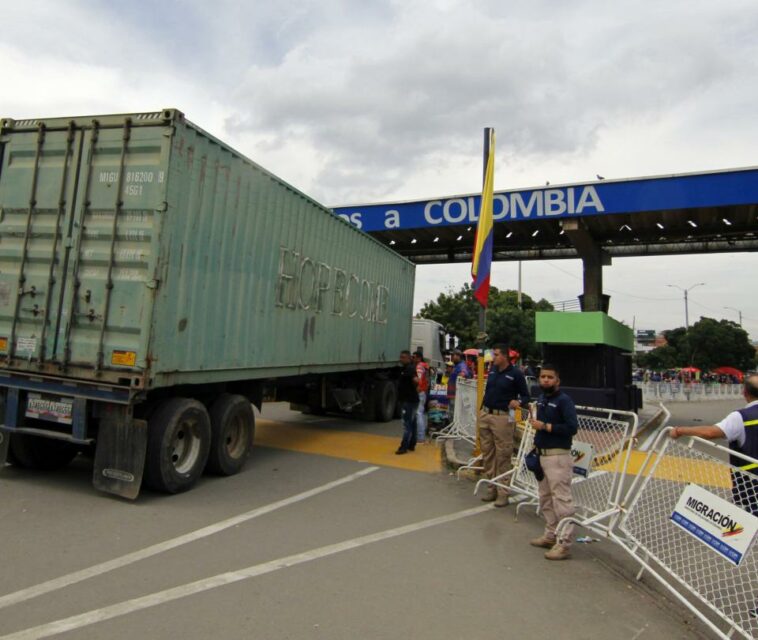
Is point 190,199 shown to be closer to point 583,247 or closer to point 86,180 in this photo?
point 86,180

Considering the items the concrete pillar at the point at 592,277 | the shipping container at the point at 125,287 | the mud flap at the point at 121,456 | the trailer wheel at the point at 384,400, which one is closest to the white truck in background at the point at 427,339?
the trailer wheel at the point at 384,400

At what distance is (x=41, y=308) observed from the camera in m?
6.12

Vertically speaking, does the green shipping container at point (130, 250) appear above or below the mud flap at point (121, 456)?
above

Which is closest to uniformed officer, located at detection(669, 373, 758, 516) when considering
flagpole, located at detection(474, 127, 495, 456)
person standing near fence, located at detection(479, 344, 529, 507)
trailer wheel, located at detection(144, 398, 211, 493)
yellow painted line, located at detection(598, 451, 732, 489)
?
yellow painted line, located at detection(598, 451, 732, 489)

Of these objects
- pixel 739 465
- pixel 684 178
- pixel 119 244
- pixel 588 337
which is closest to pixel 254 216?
pixel 119 244

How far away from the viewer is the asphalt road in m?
3.40

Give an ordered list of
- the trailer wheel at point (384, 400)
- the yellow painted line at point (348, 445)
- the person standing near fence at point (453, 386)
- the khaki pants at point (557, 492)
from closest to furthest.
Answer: the khaki pants at point (557, 492)
the yellow painted line at point (348, 445)
the person standing near fence at point (453, 386)
the trailer wheel at point (384, 400)

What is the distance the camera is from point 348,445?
9883 millimetres

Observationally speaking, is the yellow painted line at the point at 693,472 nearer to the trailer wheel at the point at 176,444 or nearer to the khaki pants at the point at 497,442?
the khaki pants at the point at 497,442

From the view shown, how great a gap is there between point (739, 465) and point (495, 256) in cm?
1459

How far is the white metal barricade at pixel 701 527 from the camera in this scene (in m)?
3.52

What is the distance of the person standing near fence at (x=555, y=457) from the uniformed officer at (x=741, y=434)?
111cm

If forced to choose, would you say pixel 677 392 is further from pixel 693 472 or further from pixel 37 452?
pixel 37 452

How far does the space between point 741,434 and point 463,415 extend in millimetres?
6774
